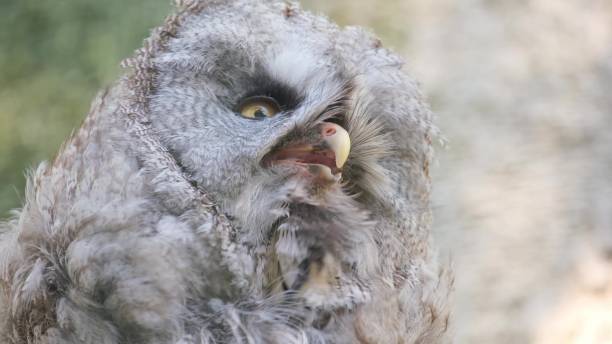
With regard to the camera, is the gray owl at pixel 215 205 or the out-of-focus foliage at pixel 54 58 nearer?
the gray owl at pixel 215 205

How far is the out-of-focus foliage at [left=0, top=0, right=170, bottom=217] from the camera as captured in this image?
6.73ft

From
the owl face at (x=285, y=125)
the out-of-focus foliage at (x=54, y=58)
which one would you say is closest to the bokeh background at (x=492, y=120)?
the out-of-focus foliage at (x=54, y=58)

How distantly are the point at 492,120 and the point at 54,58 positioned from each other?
4.06 feet

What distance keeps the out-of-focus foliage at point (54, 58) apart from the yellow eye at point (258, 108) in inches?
39.1

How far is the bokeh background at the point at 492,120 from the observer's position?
207 cm

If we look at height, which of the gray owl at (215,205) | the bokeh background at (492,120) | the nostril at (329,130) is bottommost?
the gray owl at (215,205)

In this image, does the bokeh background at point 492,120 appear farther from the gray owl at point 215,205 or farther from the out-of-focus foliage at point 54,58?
the gray owl at point 215,205

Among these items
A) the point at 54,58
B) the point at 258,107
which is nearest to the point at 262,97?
the point at 258,107

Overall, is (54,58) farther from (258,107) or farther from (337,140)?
(337,140)

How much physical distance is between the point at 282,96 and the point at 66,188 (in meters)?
0.34

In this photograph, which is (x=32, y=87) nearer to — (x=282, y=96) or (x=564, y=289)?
(x=282, y=96)

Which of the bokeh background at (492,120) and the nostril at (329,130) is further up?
the bokeh background at (492,120)

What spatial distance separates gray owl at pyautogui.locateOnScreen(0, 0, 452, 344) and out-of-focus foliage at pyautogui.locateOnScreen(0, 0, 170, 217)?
2.93 ft

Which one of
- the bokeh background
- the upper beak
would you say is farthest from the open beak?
the bokeh background
